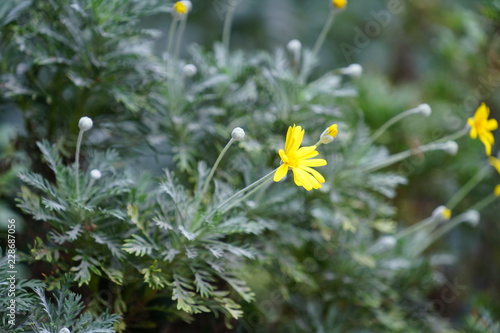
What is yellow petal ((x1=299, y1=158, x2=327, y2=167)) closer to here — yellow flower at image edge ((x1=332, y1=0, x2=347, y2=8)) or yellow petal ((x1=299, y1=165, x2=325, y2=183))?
yellow petal ((x1=299, y1=165, x2=325, y2=183))

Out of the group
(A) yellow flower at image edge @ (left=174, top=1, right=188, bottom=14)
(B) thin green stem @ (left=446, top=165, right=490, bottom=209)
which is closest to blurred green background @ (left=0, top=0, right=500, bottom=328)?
(B) thin green stem @ (left=446, top=165, right=490, bottom=209)

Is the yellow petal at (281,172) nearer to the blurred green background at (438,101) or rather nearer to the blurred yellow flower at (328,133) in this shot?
the blurred yellow flower at (328,133)

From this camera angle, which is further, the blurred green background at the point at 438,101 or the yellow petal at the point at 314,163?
the blurred green background at the point at 438,101

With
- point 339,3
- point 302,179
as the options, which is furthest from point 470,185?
point 302,179

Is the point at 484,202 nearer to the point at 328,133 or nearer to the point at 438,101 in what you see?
the point at 438,101

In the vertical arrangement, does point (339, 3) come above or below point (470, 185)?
above

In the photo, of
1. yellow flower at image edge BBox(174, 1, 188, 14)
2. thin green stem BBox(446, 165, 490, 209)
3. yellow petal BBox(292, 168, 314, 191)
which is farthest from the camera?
thin green stem BBox(446, 165, 490, 209)

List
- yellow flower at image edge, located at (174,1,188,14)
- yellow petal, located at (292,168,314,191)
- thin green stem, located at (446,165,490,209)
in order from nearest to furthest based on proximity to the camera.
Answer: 1. yellow petal, located at (292,168,314,191)
2. yellow flower at image edge, located at (174,1,188,14)
3. thin green stem, located at (446,165,490,209)

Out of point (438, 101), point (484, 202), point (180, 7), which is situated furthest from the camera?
point (438, 101)

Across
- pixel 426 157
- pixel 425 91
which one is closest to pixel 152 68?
pixel 426 157

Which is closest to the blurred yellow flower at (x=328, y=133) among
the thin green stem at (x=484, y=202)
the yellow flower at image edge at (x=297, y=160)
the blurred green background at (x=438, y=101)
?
the yellow flower at image edge at (x=297, y=160)

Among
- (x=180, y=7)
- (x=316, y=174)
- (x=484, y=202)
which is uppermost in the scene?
(x=180, y=7)

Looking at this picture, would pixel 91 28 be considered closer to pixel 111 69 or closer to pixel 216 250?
pixel 111 69
